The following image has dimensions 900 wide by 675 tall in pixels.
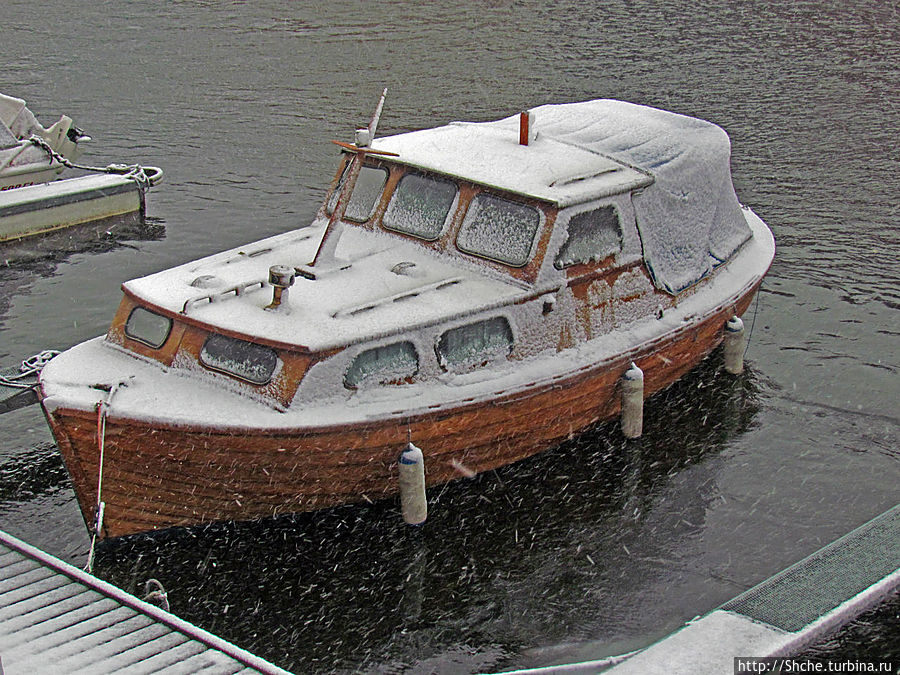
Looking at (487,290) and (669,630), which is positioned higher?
(487,290)

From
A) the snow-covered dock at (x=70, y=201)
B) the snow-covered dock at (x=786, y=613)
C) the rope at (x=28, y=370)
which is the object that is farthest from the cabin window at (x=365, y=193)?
the snow-covered dock at (x=70, y=201)

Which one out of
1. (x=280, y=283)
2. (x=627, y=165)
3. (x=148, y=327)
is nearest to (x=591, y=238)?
(x=627, y=165)

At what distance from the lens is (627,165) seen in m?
12.4

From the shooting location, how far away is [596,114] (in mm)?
13422

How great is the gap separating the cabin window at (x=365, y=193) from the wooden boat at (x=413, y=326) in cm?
2

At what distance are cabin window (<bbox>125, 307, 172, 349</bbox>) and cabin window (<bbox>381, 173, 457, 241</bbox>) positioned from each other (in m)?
2.57

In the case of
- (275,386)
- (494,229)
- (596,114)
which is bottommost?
(275,386)

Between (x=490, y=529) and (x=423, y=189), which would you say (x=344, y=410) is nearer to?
(x=490, y=529)

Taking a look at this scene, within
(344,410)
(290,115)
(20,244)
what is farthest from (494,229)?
(290,115)

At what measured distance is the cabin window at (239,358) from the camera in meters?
10.0

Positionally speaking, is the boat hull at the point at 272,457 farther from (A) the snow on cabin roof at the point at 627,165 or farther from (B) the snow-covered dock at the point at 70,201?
(B) the snow-covered dock at the point at 70,201

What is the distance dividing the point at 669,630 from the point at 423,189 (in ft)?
16.1

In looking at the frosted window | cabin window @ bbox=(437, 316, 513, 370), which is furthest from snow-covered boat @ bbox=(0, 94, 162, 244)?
cabin window @ bbox=(437, 316, 513, 370)

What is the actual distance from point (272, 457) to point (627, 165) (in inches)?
197
